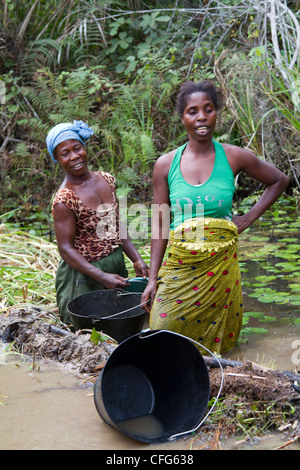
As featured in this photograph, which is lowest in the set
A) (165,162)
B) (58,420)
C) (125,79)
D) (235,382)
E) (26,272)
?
(58,420)

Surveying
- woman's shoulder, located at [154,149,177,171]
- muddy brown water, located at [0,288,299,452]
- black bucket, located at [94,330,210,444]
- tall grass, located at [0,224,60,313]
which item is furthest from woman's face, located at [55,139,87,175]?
black bucket, located at [94,330,210,444]

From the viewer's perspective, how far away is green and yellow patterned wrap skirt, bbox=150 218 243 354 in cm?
304

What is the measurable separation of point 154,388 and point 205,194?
108 cm

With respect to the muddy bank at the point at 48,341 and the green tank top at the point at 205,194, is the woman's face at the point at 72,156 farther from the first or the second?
the muddy bank at the point at 48,341

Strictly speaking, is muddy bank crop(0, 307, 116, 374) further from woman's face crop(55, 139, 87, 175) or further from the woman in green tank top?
woman's face crop(55, 139, 87, 175)

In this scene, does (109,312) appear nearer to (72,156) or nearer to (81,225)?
(81,225)

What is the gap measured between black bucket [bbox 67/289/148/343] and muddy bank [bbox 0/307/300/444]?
0.08m

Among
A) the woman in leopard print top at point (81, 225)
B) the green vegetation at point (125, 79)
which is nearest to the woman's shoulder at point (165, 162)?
the woman in leopard print top at point (81, 225)

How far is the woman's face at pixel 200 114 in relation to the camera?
120 inches

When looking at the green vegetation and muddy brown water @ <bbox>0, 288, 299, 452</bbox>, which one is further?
the green vegetation

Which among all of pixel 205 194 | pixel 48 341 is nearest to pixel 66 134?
pixel 205 194

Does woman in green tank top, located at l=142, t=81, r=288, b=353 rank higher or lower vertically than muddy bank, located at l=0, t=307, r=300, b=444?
higher

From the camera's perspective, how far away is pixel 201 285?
120 inches

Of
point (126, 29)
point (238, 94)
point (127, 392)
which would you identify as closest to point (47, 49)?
point (126, 29)
